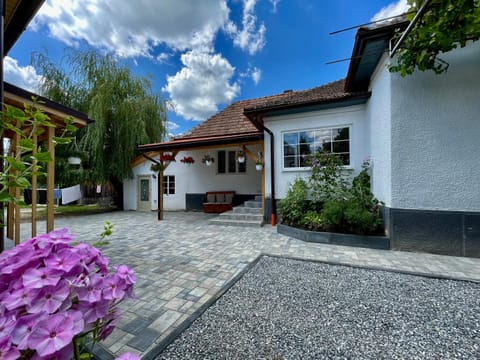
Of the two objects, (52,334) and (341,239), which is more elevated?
(52,334)

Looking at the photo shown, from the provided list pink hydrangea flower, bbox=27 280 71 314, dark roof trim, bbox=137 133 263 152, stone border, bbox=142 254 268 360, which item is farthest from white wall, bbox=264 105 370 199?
pink hydrangea flower, bbox=27 280 71 314

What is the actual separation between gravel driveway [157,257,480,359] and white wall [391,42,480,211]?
67.8 inches

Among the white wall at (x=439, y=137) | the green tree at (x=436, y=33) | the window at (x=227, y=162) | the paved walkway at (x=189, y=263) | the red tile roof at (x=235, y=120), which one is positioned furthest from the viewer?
the window at (x=227, y=162)

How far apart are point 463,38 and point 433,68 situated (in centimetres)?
50

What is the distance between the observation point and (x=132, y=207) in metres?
11.4

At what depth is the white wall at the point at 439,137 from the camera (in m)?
3.64

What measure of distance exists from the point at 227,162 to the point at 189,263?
7.19 m

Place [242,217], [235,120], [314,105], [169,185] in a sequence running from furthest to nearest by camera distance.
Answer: [169,185] → [235,120] → [242,217] → [314,105]

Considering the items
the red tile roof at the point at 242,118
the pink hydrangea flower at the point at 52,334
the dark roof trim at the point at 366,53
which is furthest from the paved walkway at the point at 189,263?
the dark roof trim at the point at 366,53

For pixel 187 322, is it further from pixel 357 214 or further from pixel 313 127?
pixel 313 127

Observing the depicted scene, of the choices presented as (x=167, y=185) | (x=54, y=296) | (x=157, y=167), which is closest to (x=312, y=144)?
(x=157, y=167)

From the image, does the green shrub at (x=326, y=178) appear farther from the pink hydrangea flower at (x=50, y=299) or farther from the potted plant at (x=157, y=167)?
the potted plant at (x=157, y=167)

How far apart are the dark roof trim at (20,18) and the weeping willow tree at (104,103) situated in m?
6.81

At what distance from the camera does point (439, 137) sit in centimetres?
379
